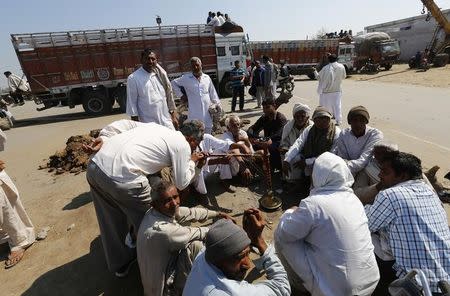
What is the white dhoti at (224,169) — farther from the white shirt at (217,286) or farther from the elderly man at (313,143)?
the white shirt at (217,286)

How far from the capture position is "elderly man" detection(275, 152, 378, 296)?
198 cm

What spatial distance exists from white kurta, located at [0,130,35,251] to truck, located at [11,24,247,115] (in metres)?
10.3

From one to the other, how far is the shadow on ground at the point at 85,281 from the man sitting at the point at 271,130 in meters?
2.72

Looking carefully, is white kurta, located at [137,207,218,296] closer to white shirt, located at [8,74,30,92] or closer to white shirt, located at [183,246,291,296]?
white shirt, located at [183,246,291,296]

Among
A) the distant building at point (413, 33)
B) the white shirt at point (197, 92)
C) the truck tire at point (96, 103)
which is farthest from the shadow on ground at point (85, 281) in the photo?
the distant building at point (413, 33)

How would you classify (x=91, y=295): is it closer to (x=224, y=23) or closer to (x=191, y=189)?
(x=191, y=189)

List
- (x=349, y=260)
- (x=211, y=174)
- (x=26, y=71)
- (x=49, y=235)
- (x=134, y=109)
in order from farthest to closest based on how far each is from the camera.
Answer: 1. (x=26, y=71)
2. (x=211, y=174)
3. (x=134, y=109)
4. (x=49, y=235)
5. (x=349, y=260)

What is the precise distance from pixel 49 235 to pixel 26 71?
10865mm

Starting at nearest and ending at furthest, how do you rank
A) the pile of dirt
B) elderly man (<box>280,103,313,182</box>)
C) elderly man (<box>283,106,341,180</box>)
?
elderly man (<box>283,106,341,180</box>)
elderly man (<box>280,103,313,182</box>)
the pile of dirt

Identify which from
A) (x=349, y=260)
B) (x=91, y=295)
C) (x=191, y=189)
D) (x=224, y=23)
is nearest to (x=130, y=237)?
(x=91, y=295)

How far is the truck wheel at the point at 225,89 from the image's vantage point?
1524 centimetres

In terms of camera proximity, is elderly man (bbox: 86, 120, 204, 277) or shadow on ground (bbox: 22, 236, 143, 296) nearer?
elderly man (bbox: 86, 120, 204, 277)

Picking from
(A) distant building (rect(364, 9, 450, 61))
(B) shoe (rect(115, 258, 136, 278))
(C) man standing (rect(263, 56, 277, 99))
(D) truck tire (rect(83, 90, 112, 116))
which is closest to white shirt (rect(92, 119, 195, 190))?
(B) shoe (rect(115, 258, 136, 278))

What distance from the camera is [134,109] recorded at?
4.30 m
